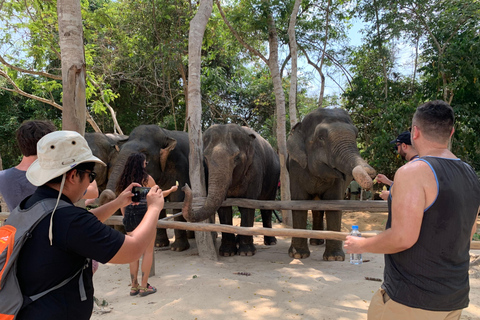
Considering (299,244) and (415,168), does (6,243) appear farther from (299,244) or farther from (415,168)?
(299,244)

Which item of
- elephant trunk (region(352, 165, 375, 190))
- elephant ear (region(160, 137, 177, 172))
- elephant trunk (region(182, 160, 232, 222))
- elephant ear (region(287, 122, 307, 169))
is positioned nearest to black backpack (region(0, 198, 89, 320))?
elephant trunk (region(352, 165, 375, 190))

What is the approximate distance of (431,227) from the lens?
2072mm

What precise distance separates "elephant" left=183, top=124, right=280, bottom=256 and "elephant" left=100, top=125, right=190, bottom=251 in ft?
3.53

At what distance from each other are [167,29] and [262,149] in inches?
278

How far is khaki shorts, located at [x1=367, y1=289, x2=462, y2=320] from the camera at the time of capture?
2107mm

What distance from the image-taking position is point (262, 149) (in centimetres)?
791

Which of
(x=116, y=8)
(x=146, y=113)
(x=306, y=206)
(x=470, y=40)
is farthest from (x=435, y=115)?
(x=146, y=113)

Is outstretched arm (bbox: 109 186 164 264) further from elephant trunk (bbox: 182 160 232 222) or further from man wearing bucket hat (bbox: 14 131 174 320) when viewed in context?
elephant trunk (bbox: 182 160 232 222)

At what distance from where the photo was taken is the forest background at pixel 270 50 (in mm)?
10141

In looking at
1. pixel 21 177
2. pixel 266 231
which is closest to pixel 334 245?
pixel 266 231

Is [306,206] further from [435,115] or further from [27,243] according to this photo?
[27,243]

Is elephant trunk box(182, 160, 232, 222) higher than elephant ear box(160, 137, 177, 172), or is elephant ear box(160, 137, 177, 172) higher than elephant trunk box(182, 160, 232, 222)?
elephant ear box(160, 137, 177, 172)

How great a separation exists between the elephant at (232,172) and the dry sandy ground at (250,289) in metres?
0.42

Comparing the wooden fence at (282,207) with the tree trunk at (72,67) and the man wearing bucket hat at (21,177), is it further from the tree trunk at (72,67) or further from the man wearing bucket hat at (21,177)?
the man wearing bucket hat at (21,177)
